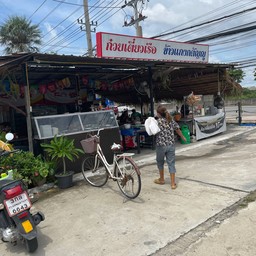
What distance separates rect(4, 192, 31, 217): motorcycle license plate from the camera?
323cm

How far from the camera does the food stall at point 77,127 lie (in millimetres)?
6480

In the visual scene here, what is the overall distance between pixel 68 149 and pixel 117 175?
1462mm

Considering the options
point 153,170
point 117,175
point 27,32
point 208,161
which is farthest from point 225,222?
point 27,32

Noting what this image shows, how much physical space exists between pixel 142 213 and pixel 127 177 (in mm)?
721

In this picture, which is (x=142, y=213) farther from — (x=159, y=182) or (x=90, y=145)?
(x=90, y=145)

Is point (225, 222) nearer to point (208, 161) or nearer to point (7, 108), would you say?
point (208, 161)

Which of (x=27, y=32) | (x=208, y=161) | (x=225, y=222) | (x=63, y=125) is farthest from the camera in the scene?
(x=27, y=32)

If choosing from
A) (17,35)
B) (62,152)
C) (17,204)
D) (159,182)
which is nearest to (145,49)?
(62,152)

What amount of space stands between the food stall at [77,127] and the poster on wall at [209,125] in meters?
4.22

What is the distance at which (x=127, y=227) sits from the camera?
3838 mm

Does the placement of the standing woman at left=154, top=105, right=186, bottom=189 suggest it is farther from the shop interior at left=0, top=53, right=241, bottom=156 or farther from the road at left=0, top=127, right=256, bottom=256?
the shop interior at left=0, top=53, right=241, bottom=156

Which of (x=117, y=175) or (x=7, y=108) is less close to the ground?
(x=7, y=108)

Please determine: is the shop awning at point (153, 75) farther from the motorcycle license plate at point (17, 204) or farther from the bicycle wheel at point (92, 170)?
the motorcycle license plate at point (17, 204)

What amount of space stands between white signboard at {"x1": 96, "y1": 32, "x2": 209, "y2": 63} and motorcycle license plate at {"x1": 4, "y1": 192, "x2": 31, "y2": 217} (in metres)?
4.62
